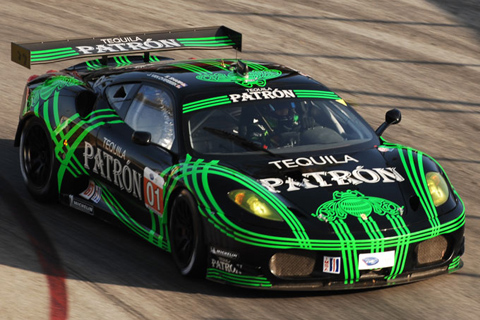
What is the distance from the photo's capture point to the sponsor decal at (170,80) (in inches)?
308

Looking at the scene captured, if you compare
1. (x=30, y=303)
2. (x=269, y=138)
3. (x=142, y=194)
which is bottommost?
(x=30, y=303)

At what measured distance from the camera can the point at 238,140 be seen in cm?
737

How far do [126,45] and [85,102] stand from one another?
1.10m

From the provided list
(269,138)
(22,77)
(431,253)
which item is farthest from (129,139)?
(22,77)

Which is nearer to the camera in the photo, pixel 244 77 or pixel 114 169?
pixel 114 169

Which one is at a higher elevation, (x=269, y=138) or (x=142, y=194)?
(x=269, y=138)

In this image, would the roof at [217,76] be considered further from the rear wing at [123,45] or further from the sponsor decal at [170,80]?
the rear wing at [123,45]

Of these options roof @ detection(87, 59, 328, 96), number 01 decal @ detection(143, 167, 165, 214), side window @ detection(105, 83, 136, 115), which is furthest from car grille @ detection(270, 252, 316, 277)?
side window @ detection(105, 83, 136, 115)

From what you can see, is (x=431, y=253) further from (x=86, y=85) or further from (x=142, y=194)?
(x=86, y=85)

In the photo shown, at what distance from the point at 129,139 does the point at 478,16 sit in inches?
433

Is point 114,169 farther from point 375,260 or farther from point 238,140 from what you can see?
point 375,260

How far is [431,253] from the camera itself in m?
6.67

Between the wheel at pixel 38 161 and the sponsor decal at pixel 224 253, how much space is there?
8.30 ft

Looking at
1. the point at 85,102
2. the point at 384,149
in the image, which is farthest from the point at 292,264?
the point at 85,102
